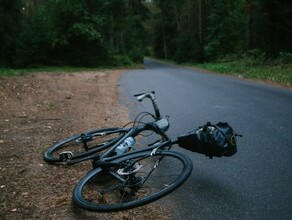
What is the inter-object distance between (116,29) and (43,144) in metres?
40.9

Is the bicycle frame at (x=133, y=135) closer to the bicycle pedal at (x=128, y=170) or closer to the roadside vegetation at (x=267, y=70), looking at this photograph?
the bicycle pedal at (x=128, y=170)

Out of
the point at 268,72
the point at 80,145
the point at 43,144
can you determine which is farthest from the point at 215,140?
the point at 268,72

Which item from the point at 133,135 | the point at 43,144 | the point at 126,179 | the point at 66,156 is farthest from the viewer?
the point at 43,144

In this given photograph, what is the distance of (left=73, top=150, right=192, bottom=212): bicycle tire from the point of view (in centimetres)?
367

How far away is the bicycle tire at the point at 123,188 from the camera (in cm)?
367

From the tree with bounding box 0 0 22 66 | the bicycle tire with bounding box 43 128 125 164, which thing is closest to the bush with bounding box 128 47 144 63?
the tree with bounding box 0 0 22 66

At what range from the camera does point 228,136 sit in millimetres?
4430

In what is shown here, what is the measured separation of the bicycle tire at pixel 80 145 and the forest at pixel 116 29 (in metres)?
18.9

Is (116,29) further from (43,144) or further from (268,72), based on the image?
(43,144)

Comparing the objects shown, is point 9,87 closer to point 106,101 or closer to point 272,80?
point 106,101

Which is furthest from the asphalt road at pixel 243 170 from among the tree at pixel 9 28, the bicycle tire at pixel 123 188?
the tree at pixel 9 28

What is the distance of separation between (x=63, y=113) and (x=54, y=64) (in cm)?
2500

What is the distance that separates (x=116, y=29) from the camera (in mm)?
45969

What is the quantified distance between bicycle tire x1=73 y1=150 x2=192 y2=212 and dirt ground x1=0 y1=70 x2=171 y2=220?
210 mm
